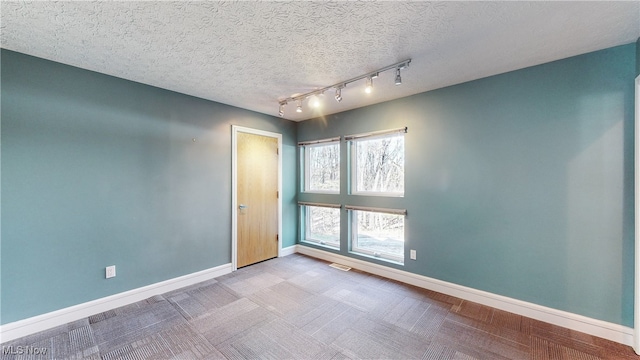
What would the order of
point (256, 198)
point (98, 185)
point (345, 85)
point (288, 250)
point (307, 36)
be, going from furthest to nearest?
1. point (288, 250)
2. point (256, 198)
3. point (345, 85)
4. point (98, 185)
5. point (307, 36)

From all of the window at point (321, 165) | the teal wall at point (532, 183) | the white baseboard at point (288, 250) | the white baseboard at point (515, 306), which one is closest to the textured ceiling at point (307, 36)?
the teal wall at point (532, 183)

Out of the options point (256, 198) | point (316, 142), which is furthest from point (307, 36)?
point (256, 198)

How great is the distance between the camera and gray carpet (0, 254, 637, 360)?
1935 mm

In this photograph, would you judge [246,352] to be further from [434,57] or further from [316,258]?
[434,57]

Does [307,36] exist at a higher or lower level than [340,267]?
higher

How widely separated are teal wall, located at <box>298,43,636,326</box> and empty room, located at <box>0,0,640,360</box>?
0.05 ft

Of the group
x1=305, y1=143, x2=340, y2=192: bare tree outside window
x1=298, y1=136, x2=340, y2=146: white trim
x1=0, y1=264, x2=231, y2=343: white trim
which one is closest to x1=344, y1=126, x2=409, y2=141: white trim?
x1=298, y1=136, x2=340, y2=146: white trim

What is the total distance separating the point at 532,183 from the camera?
240 cm

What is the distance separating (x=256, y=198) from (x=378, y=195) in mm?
1906

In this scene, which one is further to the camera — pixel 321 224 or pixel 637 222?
pixel 321 224

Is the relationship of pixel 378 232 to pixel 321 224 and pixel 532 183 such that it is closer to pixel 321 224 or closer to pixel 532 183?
pixel 321 224

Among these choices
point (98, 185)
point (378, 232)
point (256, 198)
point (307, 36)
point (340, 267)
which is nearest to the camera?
point (307, 36)

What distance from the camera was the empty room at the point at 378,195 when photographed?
6.08 feet

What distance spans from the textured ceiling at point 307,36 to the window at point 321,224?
219 cm
